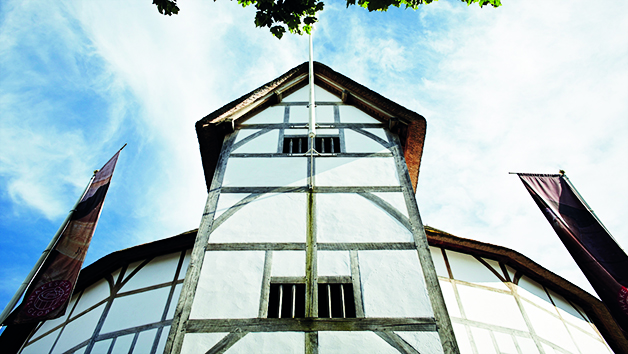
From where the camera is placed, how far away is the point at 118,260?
396 inches

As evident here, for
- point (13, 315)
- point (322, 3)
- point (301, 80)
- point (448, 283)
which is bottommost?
point (13, 315)

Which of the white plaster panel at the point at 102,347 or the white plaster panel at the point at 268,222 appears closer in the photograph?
the white plaster panel at the point at 268,222

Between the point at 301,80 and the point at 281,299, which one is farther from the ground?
the point at 301,80

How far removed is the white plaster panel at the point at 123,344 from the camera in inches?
324

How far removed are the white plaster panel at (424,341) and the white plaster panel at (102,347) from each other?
6.34 meters

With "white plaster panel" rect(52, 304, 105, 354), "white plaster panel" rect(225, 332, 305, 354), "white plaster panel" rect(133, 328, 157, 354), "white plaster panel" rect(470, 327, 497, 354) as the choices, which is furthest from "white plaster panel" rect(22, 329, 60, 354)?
"white plaster panel" rect(470, 327, 497, 354)

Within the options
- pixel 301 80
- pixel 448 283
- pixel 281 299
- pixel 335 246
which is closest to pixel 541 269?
pixel 448 283

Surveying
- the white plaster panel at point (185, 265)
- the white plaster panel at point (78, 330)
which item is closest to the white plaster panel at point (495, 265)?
the white plaster panel at point (185, 265)

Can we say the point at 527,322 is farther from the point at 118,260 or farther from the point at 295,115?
the point at 118,260

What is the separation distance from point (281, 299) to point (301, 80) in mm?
7362

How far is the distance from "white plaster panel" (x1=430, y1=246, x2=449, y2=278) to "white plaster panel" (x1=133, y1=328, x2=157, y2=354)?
21.5 ft

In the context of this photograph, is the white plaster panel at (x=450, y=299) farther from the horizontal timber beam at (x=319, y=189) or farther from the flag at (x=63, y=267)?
the flag at (x=63, y=267)

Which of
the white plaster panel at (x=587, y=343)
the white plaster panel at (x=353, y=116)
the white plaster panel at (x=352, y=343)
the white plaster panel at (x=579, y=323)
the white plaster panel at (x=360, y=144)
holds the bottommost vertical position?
the white plaster panel at (x=352, y=343)

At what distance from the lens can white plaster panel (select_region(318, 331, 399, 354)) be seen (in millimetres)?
5918
